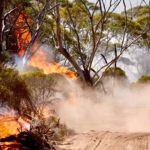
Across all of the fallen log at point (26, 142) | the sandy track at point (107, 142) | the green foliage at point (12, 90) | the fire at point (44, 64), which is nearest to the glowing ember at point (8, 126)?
the fallen log at point (26, 142)

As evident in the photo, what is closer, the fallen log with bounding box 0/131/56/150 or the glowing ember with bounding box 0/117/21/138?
the fallen log with bounding box 0/131/56/150

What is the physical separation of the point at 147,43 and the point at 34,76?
2049 cm

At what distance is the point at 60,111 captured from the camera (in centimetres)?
1620

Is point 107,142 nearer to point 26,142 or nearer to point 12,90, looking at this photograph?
point 26,142

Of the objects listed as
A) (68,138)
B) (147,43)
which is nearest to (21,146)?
(68,138)

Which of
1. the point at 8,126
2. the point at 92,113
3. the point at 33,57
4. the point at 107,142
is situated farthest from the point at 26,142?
the point at 33,57

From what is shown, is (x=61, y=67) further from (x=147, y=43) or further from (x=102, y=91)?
(x=102, y=91)

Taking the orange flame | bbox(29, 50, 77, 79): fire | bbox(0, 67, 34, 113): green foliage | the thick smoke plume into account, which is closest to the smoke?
the thick smoke plume

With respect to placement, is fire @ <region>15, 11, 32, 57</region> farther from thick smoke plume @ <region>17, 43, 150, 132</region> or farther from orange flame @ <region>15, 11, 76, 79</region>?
thick smoke plume @ <region>17, 43, 150, 132</region>

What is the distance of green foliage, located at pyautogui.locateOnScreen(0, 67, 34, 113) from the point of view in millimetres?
9281

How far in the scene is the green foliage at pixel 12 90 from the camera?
9281 mm

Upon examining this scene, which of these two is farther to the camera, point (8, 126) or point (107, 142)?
point (107, 142)

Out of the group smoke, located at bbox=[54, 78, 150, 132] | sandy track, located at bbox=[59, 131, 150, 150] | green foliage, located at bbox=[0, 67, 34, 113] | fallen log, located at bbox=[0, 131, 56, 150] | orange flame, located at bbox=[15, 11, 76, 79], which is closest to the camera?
green foliage, located at bbox=[0, 67, 34, 113]

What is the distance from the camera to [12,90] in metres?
9.60
